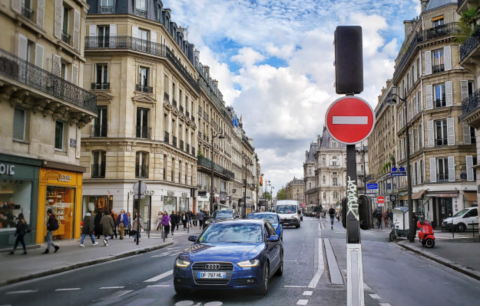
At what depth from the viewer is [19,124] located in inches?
770

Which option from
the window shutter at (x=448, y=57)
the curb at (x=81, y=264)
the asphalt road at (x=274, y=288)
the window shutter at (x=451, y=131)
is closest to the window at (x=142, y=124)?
the curb at (x=81, y=264)

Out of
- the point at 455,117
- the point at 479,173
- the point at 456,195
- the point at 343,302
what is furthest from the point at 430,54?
the point at 343,302

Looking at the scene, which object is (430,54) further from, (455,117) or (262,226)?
(262,226)

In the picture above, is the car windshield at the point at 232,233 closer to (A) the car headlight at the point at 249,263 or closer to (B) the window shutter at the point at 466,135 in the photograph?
(A) the car headlight at the point at 249,263

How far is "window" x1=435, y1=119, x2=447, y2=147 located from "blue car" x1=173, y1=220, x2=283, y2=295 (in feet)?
115

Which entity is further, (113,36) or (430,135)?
(430,135)

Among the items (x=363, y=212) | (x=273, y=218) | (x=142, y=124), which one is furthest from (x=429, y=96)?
(x=363, y=212)

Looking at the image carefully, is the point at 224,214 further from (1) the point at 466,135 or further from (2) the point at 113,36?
(1) the point at 466,135

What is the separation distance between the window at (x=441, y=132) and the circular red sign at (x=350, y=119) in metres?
38.2

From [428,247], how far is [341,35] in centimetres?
1740

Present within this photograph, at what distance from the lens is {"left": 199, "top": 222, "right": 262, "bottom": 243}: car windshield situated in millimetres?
9984

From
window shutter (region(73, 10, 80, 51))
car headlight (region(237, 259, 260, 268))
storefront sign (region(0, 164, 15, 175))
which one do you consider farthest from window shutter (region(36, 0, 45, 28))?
car headlight (region(237, 259, 260, 268))

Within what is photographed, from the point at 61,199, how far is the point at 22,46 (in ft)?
25.4

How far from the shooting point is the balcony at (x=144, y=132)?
3769 centimetres
